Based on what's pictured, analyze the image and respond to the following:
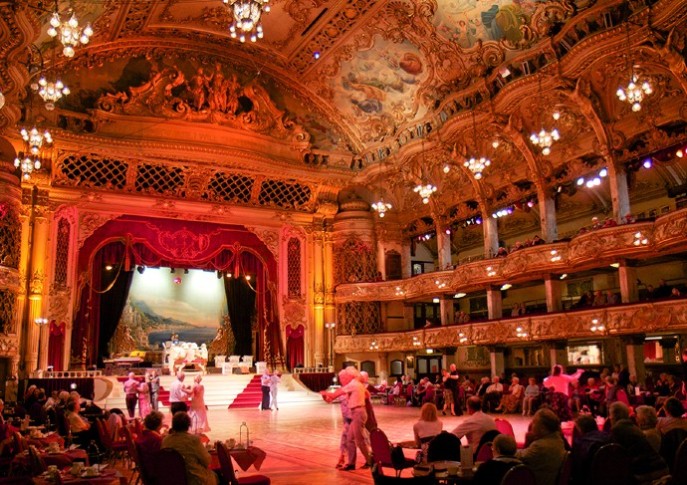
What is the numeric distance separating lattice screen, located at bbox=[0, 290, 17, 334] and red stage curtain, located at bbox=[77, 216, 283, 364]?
2336 millimetres

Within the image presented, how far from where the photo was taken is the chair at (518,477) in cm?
434

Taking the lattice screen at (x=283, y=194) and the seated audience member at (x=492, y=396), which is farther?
the lattice screen at (x=283, y=194)

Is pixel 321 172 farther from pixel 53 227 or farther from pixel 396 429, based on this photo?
pixel 396 429

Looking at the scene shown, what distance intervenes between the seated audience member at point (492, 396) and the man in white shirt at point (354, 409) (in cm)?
1012

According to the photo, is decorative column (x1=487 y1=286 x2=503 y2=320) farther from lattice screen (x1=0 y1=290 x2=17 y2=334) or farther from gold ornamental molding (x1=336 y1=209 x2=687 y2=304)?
lattice screen (x1=0 y1=290 x2=17 y2=334)

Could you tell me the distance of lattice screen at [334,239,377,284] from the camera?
27594 millimetres

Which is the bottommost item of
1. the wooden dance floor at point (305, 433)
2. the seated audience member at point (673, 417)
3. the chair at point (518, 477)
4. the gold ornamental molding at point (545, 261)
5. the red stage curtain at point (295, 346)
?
the wooden dance floor at point (305, 433)

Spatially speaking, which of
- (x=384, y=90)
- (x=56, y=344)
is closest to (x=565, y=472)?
(x=56, y=344)

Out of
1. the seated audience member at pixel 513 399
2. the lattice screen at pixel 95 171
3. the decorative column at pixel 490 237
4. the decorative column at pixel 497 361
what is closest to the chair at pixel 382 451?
the seated audience member at pixel 513 399

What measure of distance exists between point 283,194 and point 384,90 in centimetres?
603

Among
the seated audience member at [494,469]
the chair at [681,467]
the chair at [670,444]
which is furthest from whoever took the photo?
the chair at [670,444]

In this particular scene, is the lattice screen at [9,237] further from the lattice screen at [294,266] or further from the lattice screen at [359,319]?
the lattice screen at [359,319]


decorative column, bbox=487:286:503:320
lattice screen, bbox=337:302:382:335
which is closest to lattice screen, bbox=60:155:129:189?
lattice screen, bbox=337:302:382:335

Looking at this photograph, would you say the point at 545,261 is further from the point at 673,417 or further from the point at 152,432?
the point at 152,432
